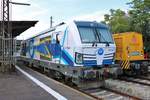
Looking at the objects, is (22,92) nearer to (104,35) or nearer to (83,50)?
(83,50)

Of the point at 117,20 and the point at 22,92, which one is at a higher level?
the point at 117,20

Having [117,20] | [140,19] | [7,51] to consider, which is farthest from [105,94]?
[117,20]

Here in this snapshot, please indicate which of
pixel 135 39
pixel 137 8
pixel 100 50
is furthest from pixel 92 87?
pixel 137 8

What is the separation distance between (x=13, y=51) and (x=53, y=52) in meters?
5.74

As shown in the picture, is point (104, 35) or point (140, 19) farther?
point (140, 19)

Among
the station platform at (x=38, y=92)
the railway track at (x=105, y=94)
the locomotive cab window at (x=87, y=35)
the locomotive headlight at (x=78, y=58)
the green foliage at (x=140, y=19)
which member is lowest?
the railway track at (x=105, y=94)

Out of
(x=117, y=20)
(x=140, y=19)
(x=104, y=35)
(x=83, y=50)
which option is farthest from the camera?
(x=117, y=20)

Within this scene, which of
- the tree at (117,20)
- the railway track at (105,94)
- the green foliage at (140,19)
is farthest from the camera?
the tree at (117,20)

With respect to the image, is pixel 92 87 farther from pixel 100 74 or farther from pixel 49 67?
pixel 49 67

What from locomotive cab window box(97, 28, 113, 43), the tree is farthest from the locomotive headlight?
the tree

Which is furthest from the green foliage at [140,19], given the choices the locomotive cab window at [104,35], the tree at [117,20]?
the locomotive cab window at [104,35]

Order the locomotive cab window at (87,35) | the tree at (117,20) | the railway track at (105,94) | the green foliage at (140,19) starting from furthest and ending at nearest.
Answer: the tree at (117,20) → the green foliage at (140,19) → the locomotive cab window at (87,35) → the railway track at (105,94)

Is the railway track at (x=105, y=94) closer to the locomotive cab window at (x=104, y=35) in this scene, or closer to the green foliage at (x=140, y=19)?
the locomotive cab window at (x=104, y=35)

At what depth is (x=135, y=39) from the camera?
19.9 meters
